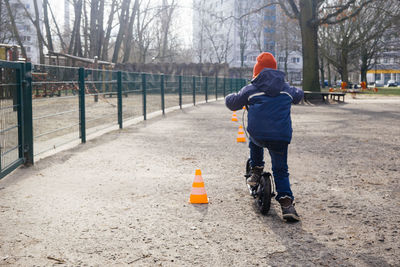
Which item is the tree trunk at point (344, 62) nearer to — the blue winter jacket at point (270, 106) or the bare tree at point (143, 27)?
the bare tree at point (143, 27)

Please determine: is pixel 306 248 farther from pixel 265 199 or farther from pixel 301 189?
pixel 301 189

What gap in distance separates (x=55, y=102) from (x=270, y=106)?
523 centimetres

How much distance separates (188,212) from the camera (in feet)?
15.5

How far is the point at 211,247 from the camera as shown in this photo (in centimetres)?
373

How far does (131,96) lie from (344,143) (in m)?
6.65

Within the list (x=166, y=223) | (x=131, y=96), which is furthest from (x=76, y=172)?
(x=131, y=96)

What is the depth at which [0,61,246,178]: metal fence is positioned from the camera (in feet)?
20.9

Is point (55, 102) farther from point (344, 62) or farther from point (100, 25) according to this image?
point (344, 62)

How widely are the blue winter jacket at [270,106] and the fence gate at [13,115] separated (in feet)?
10.3

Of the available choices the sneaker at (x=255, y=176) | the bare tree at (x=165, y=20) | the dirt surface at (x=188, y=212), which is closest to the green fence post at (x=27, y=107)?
the dirt surface at (x=188, y=212)

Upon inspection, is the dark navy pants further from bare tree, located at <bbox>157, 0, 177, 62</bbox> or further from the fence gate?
bare tree, located at <bbox>157, 0, 177, 62</bbox>

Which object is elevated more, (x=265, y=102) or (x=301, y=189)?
(x=265, y=102)

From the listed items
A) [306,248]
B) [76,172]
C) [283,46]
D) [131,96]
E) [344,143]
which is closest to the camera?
[306,248]

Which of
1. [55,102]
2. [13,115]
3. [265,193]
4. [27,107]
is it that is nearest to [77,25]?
[55,102]
